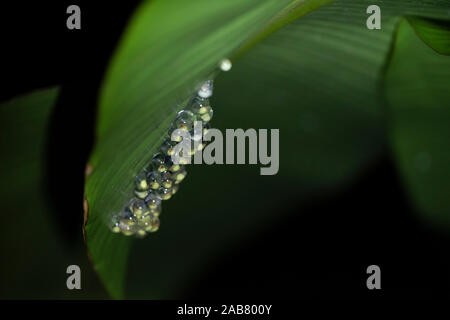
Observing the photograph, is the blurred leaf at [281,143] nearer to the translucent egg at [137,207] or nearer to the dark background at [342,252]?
the dark background at [342,252]

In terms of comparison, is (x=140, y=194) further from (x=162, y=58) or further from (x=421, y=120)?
(x=421, y=120)

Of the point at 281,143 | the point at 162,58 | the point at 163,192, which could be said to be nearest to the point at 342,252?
the point at 281,143

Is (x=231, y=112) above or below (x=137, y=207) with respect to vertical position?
above

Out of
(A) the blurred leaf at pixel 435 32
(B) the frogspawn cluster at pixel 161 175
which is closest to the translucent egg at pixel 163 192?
(B) the frogspawn cluster at pixel 161 175

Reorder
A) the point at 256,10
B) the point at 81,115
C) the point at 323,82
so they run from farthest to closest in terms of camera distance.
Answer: the point at 323,82 → the point at 81,115 → the point at 256,10

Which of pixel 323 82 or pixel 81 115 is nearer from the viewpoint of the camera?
pixel 81 115

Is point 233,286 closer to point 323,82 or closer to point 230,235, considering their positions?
point 230,235
